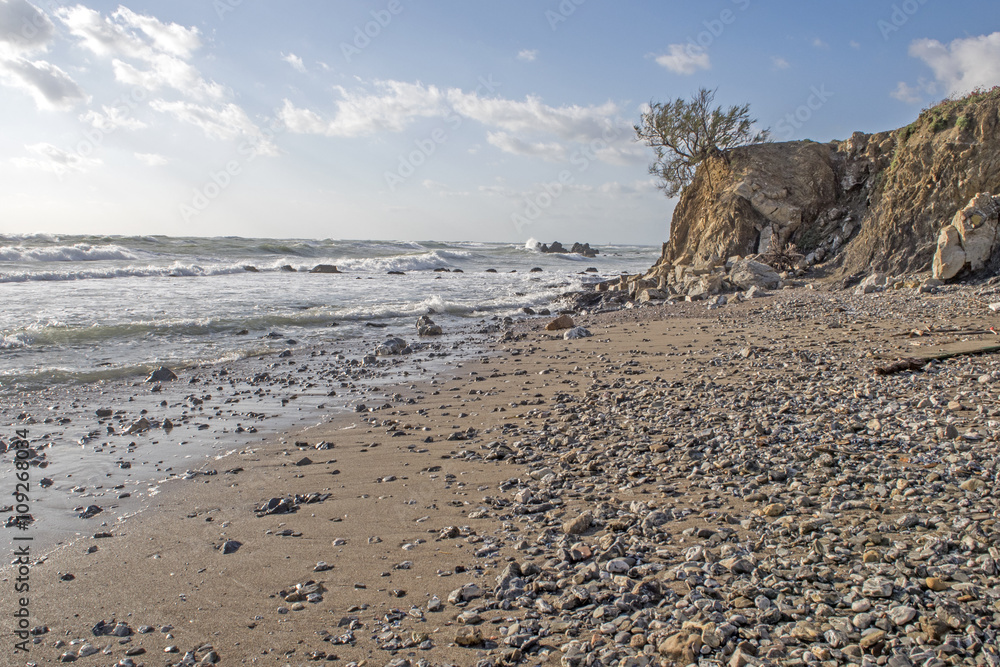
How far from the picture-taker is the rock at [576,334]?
1254 centimetres

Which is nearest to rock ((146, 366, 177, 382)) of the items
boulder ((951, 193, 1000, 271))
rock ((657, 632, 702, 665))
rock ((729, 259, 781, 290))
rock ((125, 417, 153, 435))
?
rock ((125, 417, 153, 435))

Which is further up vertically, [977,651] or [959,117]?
[959,117]

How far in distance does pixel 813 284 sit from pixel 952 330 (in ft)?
28.5

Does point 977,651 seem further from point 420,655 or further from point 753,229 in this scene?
point 753,229

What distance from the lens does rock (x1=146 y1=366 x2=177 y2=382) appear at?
29.9ft

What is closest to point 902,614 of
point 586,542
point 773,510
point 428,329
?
point 773,510

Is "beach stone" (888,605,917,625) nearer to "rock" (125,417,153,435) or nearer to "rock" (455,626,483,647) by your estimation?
"rock" (455,626,483,647)

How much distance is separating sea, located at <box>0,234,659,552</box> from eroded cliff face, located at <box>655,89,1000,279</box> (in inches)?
278

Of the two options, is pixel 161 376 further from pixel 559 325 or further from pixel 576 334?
pixel 559 325

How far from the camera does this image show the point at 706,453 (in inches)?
182

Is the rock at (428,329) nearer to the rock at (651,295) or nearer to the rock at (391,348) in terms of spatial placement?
the rock at (391,348)

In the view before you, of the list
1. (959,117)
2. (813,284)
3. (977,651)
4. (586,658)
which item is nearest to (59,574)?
(586,658)

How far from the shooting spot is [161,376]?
919cm

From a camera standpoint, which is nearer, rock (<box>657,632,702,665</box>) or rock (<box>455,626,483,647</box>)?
rock (<box>657,632,702,665</box>)
